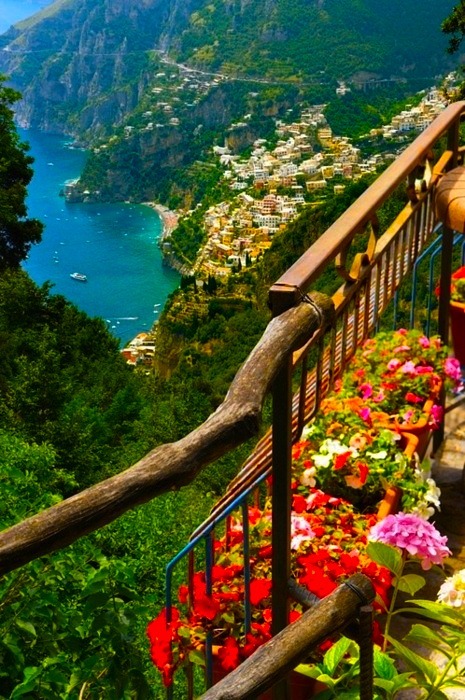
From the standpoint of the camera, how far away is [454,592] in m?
1.25

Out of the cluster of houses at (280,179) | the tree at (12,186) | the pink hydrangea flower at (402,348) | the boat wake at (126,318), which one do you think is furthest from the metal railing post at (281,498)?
the boat wake at (126,318)

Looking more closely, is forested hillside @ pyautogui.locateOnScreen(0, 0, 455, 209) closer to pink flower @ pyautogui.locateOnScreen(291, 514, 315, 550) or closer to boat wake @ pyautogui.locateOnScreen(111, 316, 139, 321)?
boat wake @ pyautogui.locateOnScreen(111, 316, 139, 321)

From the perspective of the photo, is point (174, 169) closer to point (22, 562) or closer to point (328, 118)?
point (328, 118)

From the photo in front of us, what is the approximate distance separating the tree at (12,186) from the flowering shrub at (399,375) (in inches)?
569

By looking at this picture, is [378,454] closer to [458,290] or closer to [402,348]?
[402,348]

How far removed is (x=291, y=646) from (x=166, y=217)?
95885 mm

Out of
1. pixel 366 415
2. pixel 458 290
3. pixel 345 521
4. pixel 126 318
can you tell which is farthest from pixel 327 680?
pixel 126 318

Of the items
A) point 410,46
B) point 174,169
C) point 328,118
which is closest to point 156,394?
point 328,118

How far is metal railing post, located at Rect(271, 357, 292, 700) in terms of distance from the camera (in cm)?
103

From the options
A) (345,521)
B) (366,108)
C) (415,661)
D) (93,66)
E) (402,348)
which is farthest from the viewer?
(93,66)

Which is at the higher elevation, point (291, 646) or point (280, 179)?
point (291, 646)

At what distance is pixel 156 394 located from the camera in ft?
95.5

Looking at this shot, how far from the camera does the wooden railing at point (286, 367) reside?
60cm

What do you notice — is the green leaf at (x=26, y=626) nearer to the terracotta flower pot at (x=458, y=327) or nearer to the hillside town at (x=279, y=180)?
the terracotta flower pot at (x=458, y=327)
